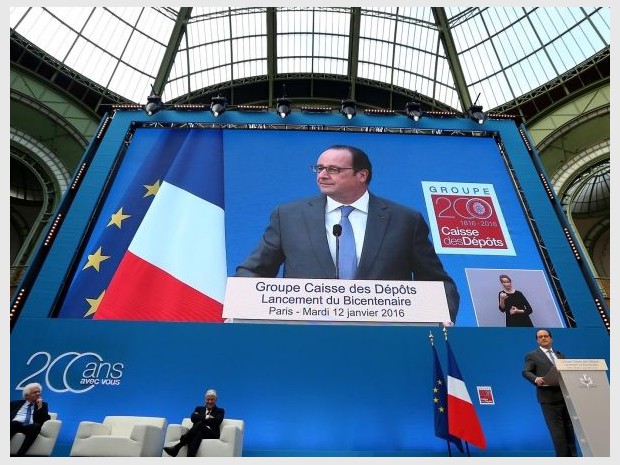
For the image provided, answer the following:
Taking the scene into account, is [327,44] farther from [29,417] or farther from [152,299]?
[29,417]

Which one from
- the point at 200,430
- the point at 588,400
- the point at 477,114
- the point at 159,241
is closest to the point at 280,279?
the point at 159,241

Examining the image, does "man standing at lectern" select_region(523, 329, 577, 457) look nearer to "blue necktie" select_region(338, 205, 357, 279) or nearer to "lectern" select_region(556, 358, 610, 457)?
"lectern" select_region(556, 358, 610, 457)

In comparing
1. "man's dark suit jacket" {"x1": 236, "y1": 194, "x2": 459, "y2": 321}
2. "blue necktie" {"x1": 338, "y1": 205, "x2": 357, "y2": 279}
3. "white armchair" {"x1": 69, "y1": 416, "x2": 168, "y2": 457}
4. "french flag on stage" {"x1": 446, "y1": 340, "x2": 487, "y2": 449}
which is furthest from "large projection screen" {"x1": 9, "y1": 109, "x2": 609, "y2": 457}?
"white armchair" {"x1": 69, "y1": 416, "x2": 168, "y2": 457}

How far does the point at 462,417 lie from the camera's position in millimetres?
7562

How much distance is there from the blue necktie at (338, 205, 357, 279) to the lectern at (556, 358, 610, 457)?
15.5ft

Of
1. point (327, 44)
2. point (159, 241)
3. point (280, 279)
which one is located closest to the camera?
point (280, 279)

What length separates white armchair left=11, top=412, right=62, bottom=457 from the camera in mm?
6238

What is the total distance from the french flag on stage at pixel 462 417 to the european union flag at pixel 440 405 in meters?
0.09

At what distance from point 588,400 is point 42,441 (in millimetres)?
6876

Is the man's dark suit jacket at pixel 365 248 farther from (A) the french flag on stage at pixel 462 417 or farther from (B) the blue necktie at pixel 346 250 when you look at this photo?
(A) the french flag on stage at pixel 462 417

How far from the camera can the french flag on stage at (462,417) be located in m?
7.44

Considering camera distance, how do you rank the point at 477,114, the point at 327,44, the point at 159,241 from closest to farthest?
the point at 159,241 < the point at 477,114 < the point at 327,44

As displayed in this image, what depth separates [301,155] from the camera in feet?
41.2

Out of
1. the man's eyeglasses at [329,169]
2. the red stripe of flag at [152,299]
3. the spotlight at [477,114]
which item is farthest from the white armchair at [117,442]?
the spotlight at [477,114]
